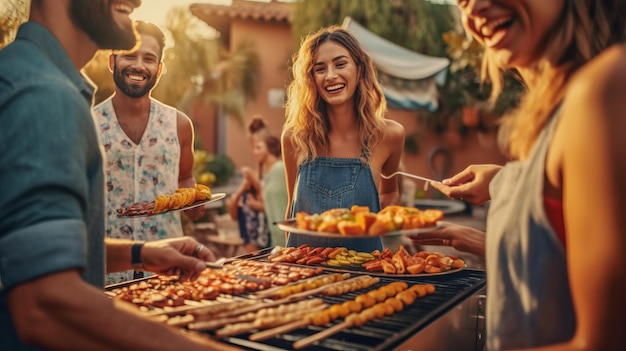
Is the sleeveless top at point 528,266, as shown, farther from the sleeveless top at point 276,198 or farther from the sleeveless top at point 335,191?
the sleeveless top at point 276,198

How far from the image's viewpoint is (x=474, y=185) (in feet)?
7.08

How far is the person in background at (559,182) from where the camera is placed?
111 cm

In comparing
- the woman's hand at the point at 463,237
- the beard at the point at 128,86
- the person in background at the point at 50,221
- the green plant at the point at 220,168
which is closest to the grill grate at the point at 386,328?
the woman's hand at the point at 463,237

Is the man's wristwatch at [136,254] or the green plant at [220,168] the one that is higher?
the man's wristwatch at [136,254]

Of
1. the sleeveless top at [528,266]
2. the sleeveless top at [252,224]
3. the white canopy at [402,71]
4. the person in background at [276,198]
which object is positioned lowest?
Answer: the sleeveless top at [252,224]

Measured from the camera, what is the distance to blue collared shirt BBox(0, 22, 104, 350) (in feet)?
3.93

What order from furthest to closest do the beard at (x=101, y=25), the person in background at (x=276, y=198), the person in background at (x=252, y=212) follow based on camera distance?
the person in background at (x=252, y=212)
the person in background at (x=276, y=198)
the beard at (x=101, y=25)

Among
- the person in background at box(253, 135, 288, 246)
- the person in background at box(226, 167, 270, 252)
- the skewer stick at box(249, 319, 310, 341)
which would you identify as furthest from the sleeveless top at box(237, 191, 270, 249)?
the skewer stick at box(249, 319, 310, 341)

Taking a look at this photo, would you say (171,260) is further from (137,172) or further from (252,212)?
(252,212)

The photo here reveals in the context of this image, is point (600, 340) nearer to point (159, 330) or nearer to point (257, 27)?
point (159, 330)

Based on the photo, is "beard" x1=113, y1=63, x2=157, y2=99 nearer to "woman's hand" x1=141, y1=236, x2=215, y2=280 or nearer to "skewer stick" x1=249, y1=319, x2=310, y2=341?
"woman's hand" x1=141, y1=236, x2=215, y2=280

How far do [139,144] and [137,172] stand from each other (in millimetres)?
201

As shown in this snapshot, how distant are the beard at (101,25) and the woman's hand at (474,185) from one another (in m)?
1.35

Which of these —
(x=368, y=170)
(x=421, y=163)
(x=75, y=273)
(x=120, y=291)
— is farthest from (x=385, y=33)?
(x=75, y=273)
